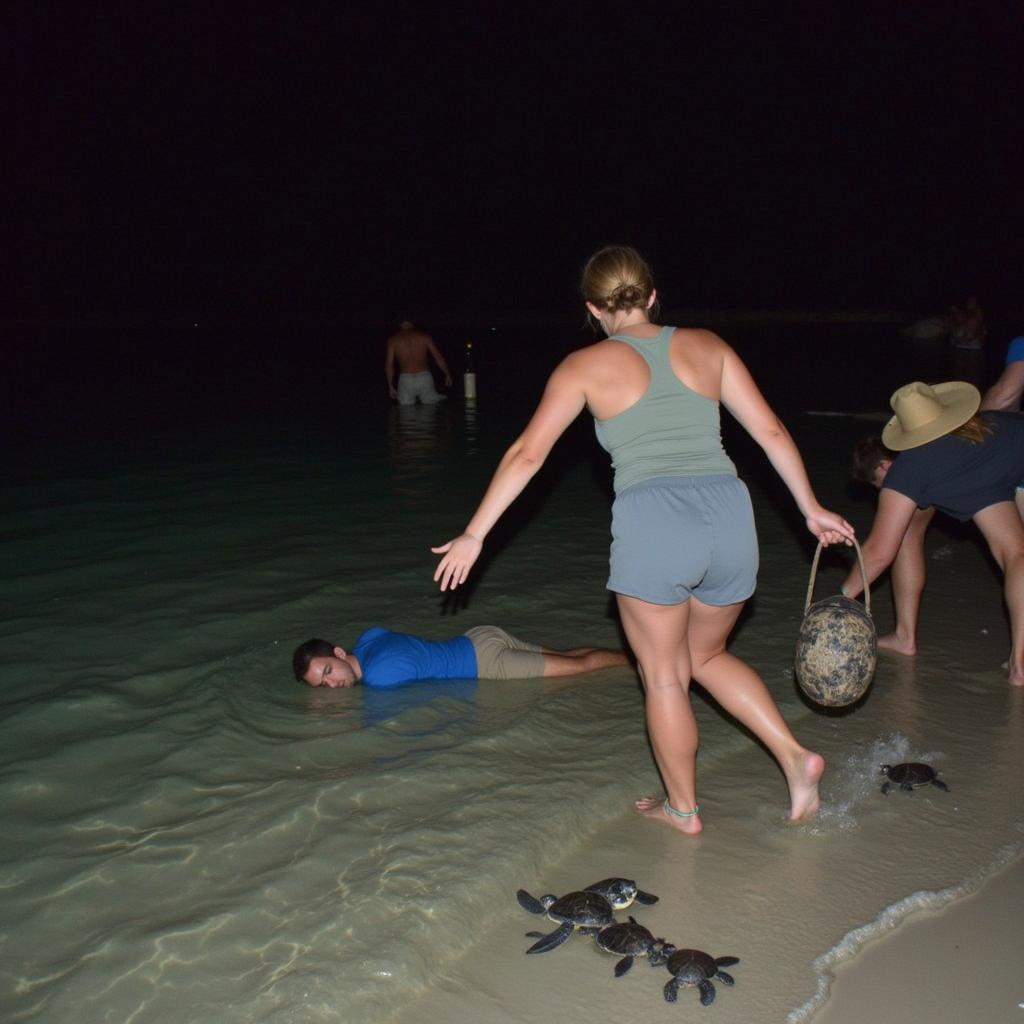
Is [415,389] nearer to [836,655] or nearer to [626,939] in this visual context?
[836,655]

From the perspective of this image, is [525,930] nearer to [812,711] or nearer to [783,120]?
[812,711]

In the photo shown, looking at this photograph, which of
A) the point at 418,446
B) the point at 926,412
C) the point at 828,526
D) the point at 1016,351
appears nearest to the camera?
the point at 828,526

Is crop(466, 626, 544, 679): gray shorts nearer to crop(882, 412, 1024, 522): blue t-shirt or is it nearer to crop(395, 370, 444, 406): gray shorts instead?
crop(882, 412, 1024, 522): blue t-shirt

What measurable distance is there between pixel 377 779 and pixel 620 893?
131 centimetres

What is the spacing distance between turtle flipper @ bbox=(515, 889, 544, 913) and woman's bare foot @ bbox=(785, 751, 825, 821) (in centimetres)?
112

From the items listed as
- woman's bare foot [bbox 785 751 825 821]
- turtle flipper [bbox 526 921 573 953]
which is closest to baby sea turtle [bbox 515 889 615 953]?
turtle flipper [bbox 526 921 573 953]

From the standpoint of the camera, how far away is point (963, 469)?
5.20 metres

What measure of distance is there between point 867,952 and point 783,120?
2630 inches

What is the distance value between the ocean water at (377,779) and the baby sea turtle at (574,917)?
0.17 feet

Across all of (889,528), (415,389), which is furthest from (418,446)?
(889,528)

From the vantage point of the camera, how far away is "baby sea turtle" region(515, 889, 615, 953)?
10.6 feet

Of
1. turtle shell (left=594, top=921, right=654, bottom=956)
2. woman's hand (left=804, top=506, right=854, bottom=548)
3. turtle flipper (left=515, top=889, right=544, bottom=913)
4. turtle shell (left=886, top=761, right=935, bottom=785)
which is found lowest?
turtle flipper (left=515, top=889, right=544, bottom=913)

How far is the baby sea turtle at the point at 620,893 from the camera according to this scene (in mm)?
3389

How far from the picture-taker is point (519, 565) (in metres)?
7.72
